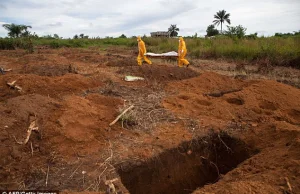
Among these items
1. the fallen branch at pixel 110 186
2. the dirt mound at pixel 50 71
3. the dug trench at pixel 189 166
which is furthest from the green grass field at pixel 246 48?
the fallen branch at pixel 110 186

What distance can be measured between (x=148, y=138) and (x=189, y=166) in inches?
32.6

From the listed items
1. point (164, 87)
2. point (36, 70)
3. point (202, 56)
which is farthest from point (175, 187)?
point (202, 56)

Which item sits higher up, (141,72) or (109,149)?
(141,72)

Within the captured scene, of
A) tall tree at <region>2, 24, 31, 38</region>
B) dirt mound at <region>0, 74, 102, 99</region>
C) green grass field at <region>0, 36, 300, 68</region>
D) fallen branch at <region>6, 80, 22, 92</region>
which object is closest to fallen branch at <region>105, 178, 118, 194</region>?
dirt mound at <region>0, 74, 102, 99</region>

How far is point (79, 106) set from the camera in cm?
417

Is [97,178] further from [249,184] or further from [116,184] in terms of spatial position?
[249,184]

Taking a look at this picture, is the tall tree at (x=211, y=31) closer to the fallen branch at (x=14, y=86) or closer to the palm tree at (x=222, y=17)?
the palm tree at (x=222, y=17)

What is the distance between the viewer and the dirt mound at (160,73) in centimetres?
759

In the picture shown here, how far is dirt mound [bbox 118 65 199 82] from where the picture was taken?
7590mm

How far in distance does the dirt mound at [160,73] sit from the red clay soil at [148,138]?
1.52m

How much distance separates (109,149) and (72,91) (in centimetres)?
269

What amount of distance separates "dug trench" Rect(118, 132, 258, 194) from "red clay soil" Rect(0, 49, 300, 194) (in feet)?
0.05

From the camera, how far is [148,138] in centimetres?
385

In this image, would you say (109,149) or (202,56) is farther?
(202,56)
